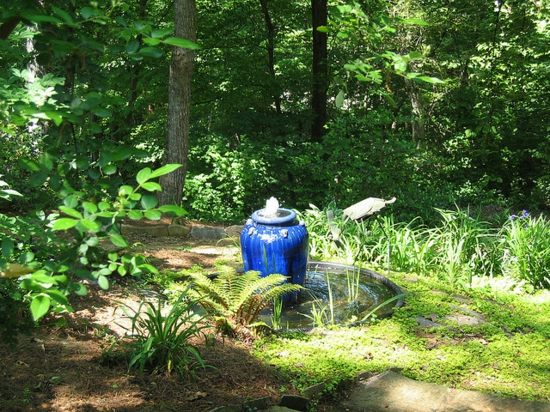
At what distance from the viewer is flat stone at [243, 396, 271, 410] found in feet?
9.68

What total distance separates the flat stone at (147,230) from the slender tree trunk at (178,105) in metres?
0.75

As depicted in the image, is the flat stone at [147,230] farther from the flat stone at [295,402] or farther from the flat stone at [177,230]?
the flat stone at [295,402]

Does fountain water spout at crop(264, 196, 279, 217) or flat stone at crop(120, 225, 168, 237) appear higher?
fountain water spout at crop(264, 196, 279, 217)

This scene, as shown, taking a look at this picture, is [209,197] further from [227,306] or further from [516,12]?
[516,12]

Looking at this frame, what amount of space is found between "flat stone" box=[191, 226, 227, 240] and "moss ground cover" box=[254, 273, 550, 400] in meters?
3.22

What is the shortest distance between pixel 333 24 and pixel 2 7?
78.8 inches

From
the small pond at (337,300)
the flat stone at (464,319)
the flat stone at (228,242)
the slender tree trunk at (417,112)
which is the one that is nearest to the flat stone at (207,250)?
the flat stone at (228,242)

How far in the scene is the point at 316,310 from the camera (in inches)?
183

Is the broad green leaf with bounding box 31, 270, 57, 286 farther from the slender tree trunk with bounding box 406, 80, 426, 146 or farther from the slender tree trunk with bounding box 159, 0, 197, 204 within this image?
the slender tree trunk with bounding box 406, 80, 426, 146

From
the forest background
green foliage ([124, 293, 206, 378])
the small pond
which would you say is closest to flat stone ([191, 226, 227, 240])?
the forest background

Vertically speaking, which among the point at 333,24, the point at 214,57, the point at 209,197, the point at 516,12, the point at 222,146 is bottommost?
the point at 209,197

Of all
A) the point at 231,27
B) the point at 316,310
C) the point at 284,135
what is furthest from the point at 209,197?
the point at 316,310

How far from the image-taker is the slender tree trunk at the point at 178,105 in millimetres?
7496

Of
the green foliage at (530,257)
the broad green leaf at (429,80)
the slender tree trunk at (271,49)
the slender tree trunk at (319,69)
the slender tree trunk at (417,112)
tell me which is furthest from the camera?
the slender tree trunk at (417,112)
